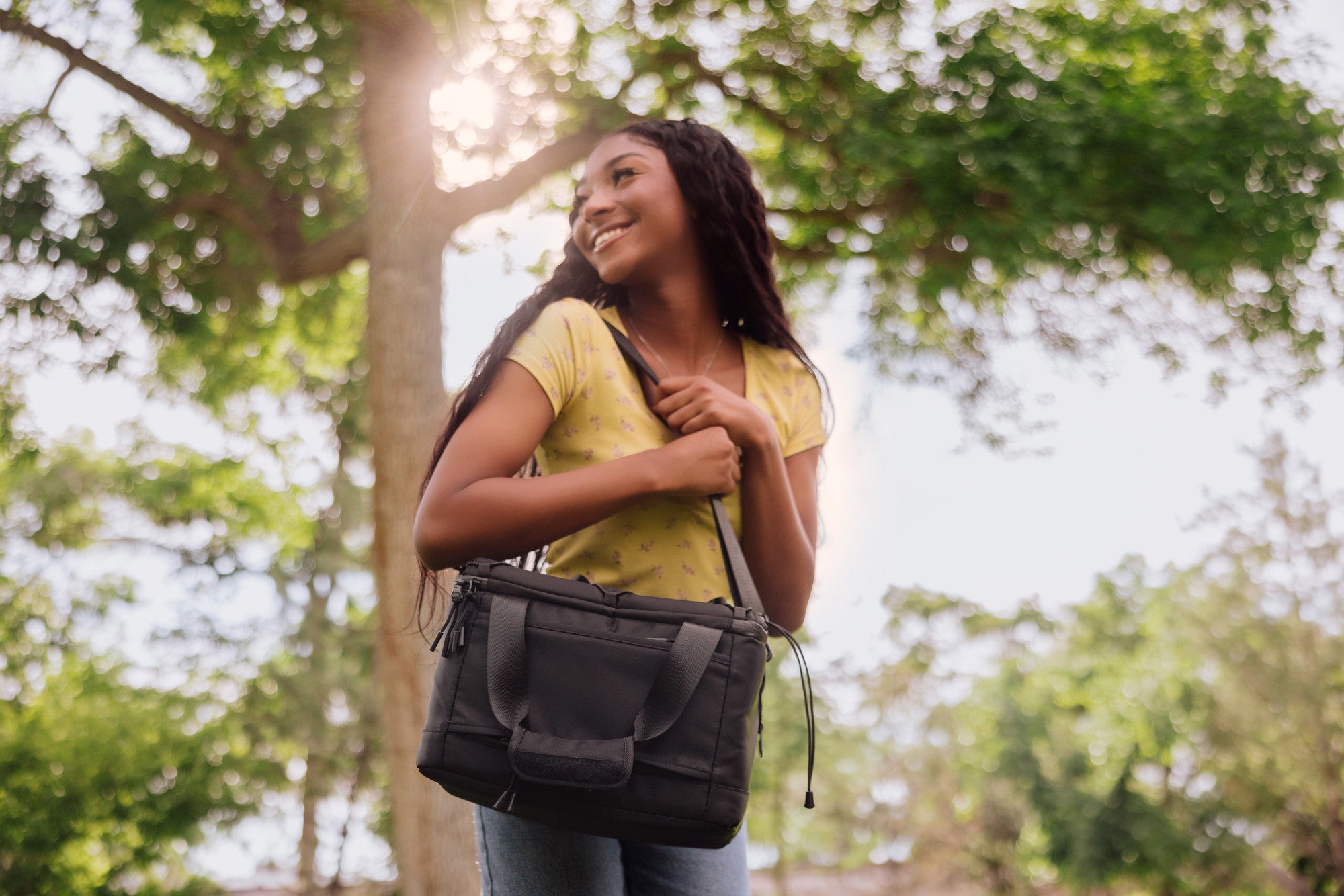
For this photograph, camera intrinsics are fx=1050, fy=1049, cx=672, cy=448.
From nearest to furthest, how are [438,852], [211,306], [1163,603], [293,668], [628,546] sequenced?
1. [628,546]
2. [438,852]
3. [211,306]
4. [293,668]
5. [1163,603]

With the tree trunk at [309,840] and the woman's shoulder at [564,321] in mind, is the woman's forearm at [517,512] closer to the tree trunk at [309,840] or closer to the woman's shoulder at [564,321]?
the woman's shoulder at [564,321]

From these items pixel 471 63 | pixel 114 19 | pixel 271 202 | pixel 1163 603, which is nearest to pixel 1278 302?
pixel 471 63

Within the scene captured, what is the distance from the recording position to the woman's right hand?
1457 millimetres

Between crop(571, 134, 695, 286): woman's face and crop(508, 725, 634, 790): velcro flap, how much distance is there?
0.81 m

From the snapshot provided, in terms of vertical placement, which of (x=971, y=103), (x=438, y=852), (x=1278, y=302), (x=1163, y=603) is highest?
(x=971, y=103)

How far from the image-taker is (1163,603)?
77.1 ft

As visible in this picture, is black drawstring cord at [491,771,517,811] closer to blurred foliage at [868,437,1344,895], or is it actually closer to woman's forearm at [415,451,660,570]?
woman's forearm at [415,451,660,570]

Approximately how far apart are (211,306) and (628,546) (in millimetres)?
7930

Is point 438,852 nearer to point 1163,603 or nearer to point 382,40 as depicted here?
point 382,40

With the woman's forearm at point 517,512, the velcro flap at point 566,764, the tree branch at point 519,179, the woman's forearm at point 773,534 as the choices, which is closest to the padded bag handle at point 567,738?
the velcro flap at point 566,764

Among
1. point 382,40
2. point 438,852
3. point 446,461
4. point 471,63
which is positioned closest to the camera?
point 446,461

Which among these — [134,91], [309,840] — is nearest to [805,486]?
[134,91]

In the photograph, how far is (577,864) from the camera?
1.42m

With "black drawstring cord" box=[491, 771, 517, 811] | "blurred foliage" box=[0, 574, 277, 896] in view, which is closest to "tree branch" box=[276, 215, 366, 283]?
"black drawstring cord" box=[491, 771, 517, 811]
